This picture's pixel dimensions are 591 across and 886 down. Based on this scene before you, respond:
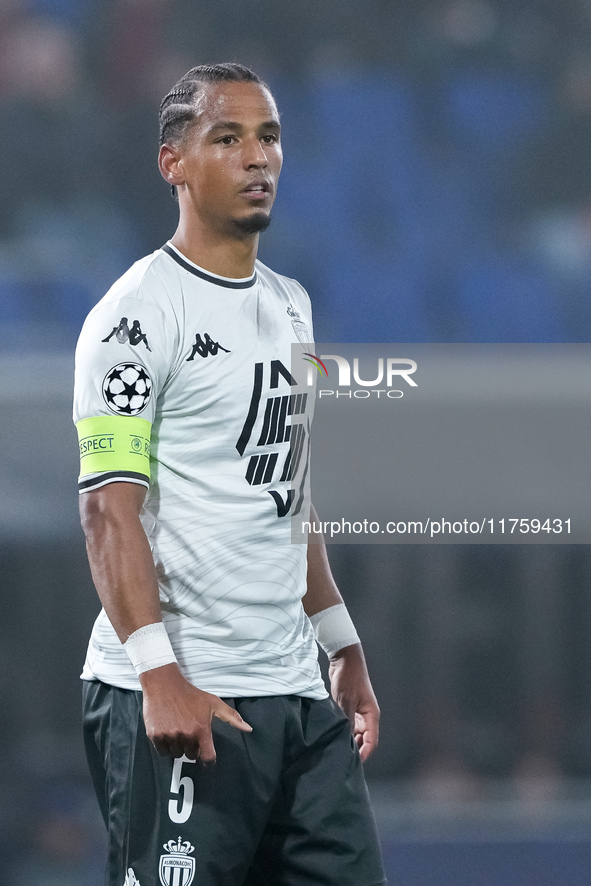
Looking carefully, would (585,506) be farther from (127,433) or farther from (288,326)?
(127,433)

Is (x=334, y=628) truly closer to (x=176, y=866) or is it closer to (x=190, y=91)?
(x=176, y=866)

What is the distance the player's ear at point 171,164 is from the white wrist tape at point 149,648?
59cm

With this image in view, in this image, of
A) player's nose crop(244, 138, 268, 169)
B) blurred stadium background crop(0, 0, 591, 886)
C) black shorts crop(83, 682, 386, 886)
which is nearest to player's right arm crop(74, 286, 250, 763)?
black shorts crop(83, 682, 386, 886)

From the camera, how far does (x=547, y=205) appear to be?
6.63 ft

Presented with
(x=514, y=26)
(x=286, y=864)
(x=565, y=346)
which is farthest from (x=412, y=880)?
(x=514, y=26)

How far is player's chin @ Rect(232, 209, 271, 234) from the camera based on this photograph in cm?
129

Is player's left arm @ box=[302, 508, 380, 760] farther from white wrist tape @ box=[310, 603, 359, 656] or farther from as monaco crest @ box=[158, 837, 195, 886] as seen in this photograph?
as monaco crest @ box=[158, 837, 195, 886]

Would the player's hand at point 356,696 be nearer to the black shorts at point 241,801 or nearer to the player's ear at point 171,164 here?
the black shorts at point 241,801

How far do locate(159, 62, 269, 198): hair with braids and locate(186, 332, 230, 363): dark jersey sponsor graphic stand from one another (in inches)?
11.5

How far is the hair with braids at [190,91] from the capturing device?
131 cm

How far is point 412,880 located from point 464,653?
453 mm

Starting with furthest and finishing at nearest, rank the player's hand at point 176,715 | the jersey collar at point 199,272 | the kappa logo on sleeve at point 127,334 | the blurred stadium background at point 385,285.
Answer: the blurred stadium background at point 385,285 → the jersey collar at point 199,272 → the kappa logo on sleeve at point 127,334 → the player's hand at point 176,715

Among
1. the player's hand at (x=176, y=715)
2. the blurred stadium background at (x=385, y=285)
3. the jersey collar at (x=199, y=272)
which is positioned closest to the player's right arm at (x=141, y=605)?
the player's hand at (x=176, y=715)

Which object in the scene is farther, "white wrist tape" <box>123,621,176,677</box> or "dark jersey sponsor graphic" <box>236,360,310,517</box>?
"dark jersey sponsor graphic" <box>236,360,310,517</box>
